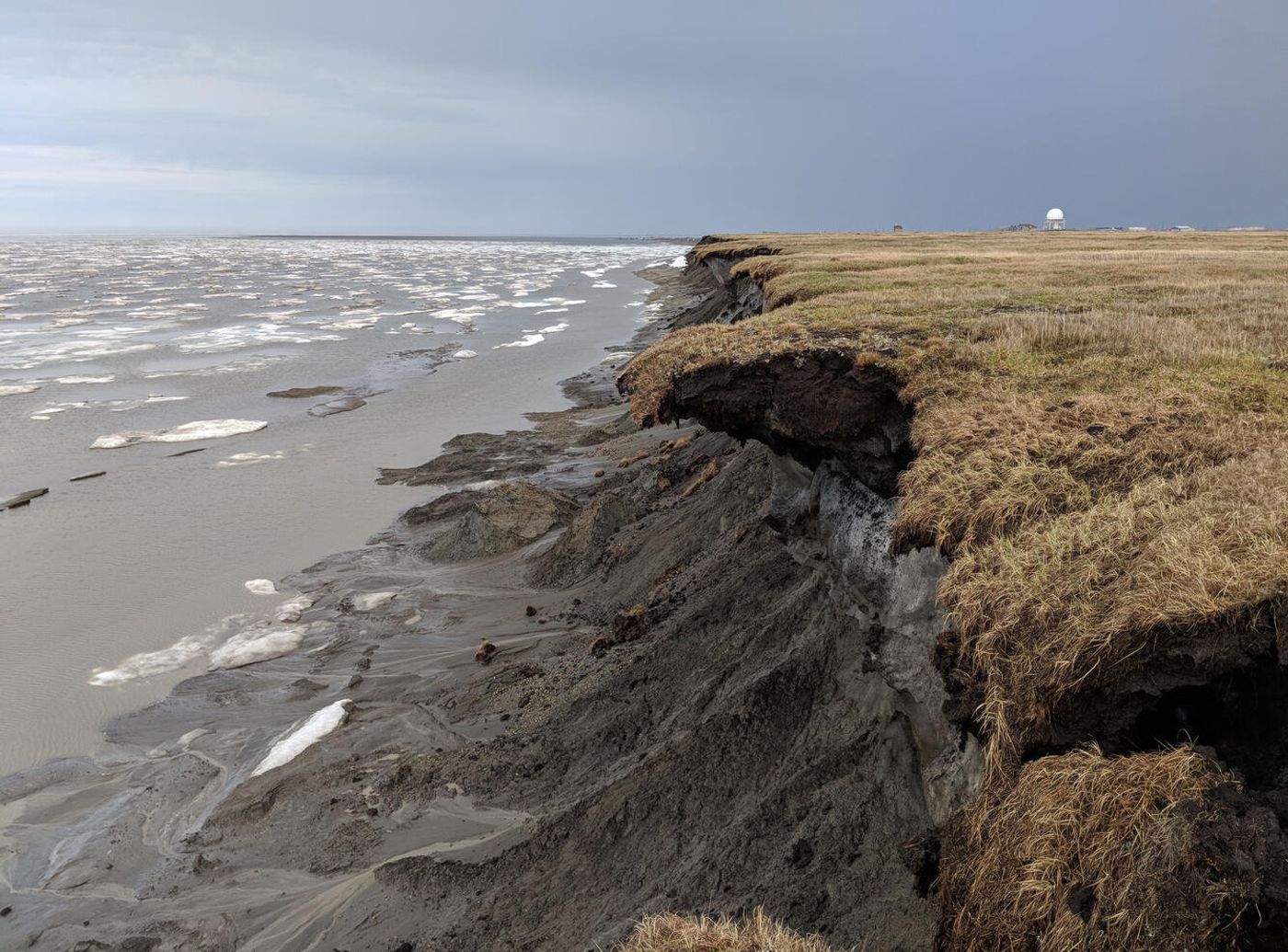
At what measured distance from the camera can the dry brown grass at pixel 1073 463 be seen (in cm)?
423

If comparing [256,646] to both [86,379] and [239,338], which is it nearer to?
[86,379]

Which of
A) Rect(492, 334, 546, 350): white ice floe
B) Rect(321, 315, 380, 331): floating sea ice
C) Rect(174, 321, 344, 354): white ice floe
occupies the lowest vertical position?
Rect(174, 321, 344, 354): white ice floe

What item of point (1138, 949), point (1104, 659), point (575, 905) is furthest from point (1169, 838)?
point (575, 905)

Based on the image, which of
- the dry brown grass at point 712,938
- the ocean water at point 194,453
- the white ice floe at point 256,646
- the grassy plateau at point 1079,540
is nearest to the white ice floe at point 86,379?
the ocean water at point 194,453

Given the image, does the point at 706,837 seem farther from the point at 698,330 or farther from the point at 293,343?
the point at 293,343

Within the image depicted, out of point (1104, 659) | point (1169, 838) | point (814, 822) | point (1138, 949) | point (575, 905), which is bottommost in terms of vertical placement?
point (575, 905)

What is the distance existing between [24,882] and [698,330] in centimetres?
984

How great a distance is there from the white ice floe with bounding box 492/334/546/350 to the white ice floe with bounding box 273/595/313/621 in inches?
1108

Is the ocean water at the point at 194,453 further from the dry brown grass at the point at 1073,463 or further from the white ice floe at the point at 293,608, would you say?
the dry brown grass at the point at 1073,463

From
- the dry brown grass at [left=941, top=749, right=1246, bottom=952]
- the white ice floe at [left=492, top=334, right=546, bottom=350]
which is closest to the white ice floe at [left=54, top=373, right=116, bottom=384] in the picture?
the white ice floe at [left=492, top=334, right=546, bottom=350]

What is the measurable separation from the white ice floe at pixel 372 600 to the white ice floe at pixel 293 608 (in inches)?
29.6

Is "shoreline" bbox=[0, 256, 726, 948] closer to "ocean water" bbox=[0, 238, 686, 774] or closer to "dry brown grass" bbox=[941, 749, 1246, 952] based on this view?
"ocean water" bbox=[0, 238, 686, 774]

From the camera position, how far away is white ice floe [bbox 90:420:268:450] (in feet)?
76.6

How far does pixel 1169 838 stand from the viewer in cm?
344
